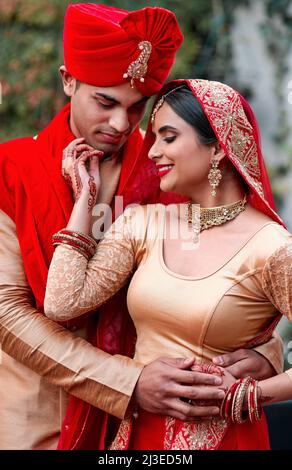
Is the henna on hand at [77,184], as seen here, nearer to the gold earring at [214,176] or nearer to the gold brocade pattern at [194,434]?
the gold earring at [214,176]

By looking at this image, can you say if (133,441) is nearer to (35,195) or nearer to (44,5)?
(35,195)

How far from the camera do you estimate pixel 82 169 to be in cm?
292

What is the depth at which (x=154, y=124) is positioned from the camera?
2.83 meters

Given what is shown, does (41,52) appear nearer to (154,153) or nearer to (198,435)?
(154,153)

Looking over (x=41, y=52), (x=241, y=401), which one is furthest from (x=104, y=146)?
(x=41, y=52)

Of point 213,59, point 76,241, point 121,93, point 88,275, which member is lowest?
point 213,59

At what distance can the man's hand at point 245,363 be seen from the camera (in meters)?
2.70

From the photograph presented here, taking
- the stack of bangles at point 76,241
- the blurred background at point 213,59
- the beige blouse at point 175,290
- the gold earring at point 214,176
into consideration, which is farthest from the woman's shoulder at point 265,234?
the blurred background at point 213,59

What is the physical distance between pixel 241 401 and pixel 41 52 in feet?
15.5

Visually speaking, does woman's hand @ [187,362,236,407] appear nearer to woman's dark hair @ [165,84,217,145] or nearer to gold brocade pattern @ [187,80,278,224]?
gold brocade pattern @ [187,80,278,224]

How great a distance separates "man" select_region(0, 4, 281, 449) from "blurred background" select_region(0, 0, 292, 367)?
377 centimetres

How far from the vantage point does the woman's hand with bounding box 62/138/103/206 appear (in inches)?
114
